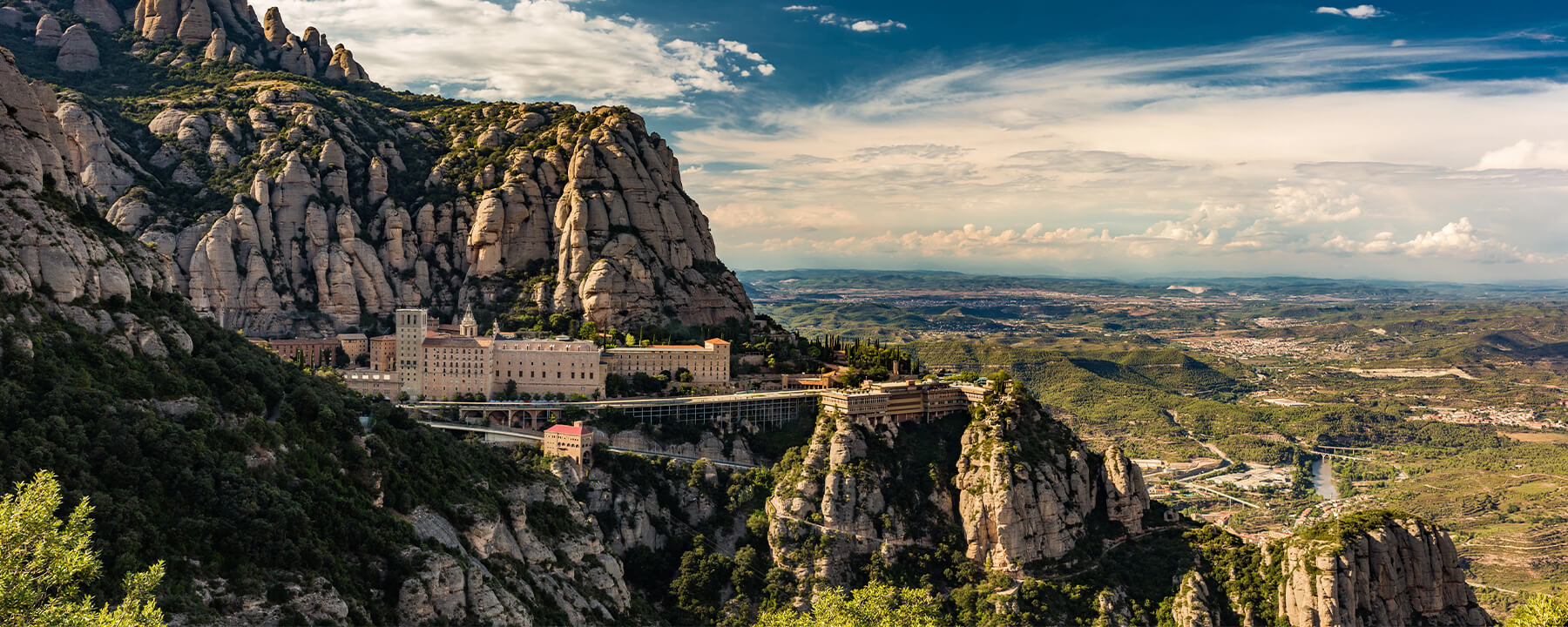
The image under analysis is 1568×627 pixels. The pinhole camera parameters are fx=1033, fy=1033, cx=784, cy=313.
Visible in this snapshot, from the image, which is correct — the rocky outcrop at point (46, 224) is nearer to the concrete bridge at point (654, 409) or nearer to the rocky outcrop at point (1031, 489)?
the concrete bridge at point (654, 409)

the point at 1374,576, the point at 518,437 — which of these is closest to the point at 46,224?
the point at 518,437

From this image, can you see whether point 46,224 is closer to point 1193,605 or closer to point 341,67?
point 1193,605

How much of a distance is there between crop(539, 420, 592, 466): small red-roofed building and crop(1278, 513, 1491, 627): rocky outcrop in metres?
59.0

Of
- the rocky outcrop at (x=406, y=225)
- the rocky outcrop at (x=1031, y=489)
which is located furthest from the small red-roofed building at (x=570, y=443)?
the rocky outcrop at (x=1031, y=489)

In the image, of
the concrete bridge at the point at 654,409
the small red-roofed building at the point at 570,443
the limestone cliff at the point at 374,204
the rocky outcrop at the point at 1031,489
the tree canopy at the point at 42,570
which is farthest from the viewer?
the limestone cliff at the point at 374,204

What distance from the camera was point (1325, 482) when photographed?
186 m

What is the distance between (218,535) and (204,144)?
10156cm

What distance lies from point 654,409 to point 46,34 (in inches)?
4591

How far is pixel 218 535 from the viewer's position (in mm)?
48031

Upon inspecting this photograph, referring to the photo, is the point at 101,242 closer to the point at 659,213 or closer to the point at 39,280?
the point at 39,280

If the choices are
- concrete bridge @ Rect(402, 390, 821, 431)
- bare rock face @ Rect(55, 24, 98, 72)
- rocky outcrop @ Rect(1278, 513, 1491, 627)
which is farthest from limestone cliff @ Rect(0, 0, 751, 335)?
rocky outcrop @ Rect(1278, 513, 1491, 627)

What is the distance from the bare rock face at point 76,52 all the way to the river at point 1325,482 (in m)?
201

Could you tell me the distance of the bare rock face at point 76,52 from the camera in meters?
146

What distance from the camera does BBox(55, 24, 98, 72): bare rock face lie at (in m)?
146
